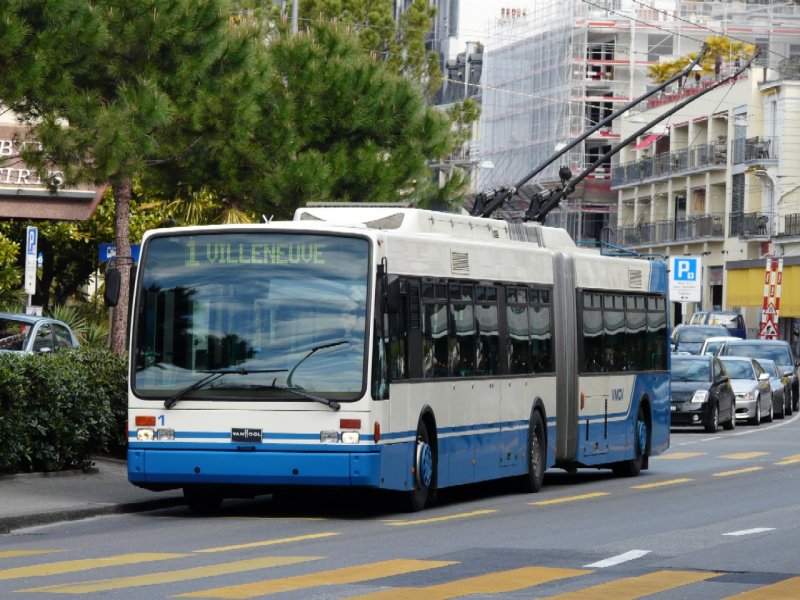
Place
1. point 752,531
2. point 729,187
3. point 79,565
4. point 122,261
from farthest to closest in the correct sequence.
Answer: point 729,187
point 122,261
point 752,531
point 79,565

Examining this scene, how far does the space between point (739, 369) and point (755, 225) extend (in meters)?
41.4

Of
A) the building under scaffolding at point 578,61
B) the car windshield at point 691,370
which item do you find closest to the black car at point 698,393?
the car windshield at point 691,370

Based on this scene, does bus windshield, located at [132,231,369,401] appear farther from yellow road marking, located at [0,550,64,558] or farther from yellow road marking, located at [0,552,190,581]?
yellow road marking, located at [0,552,190,581]

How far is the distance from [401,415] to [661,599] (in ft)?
22.0

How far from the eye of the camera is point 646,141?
3848 inches

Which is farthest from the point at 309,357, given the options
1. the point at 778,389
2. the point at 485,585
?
the point at 778,389

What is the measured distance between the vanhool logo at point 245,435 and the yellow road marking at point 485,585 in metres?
4.72

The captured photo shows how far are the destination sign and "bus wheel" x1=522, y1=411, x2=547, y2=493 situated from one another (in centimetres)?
488

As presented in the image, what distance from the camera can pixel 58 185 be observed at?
2898 cm

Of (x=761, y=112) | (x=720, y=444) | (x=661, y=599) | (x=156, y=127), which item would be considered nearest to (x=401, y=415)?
(x=661, y=599)

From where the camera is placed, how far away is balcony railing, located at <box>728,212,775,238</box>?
85.7 metres

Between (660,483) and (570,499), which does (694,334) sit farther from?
(570,499)

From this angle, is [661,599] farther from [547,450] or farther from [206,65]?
[206,65]

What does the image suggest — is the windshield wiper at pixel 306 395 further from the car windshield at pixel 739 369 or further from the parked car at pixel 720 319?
the parked car at pixel 720 319
